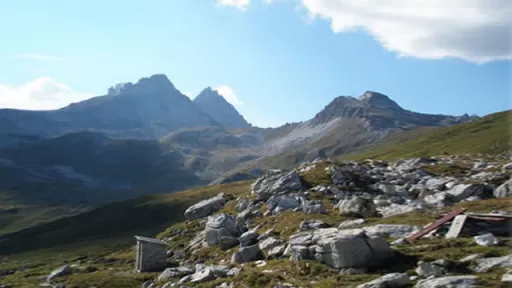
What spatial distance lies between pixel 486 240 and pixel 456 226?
3771 millimetres

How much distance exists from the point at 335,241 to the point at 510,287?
34.4ft

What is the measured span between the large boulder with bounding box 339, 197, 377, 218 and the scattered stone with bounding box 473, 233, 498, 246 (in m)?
18.0

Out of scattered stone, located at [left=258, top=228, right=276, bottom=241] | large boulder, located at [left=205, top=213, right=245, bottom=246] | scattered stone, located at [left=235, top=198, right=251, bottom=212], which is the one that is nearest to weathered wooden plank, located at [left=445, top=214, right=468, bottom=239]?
scattered stone, located at [left=258, top=228, right=276, bottom=241]

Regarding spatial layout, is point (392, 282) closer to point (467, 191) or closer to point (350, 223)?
point (350, 223)

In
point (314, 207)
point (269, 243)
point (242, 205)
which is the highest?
point (242, 205)

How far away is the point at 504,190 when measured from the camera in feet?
157

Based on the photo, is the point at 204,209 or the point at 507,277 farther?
the point at 204,209

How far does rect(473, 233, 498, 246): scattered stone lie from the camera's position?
87.7ft

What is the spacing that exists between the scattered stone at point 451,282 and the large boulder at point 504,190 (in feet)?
98.0

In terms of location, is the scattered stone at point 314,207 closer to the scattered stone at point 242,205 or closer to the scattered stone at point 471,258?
the scattered stone at point 242,205

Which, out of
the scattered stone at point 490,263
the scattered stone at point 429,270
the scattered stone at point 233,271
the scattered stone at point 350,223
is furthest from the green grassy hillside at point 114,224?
the scattered stone at point 490,263

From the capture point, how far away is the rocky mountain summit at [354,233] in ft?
82.8

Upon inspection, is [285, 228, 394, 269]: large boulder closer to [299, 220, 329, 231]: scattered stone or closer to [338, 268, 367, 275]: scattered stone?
[338, 268, 367, 275]: scattered stone

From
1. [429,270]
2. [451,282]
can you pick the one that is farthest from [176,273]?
[451,282]
